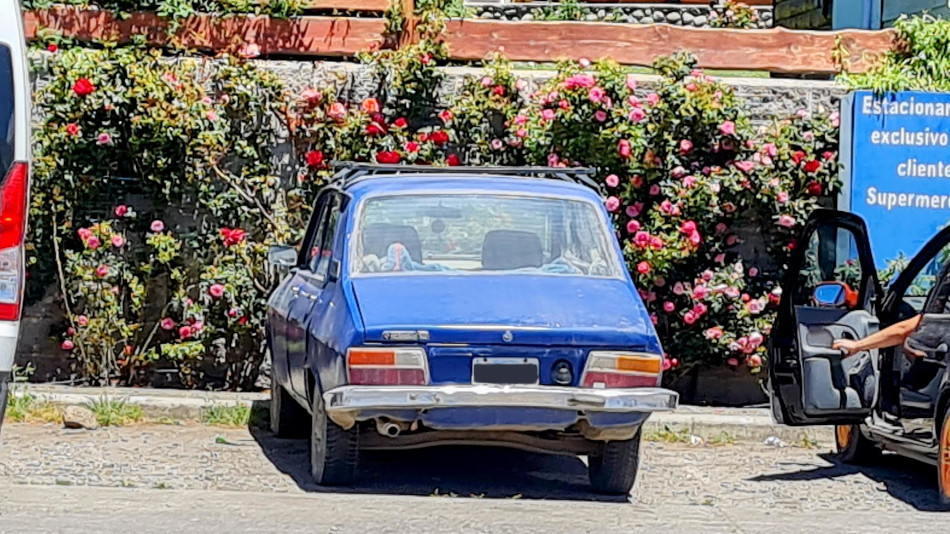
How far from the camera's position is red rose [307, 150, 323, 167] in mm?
11695

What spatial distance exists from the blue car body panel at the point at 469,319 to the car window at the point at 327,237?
200mm

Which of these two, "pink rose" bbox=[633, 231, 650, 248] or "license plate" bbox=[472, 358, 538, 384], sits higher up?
"pink rose" bbox=[633, 231, 650, 248]

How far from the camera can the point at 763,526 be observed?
7.63m

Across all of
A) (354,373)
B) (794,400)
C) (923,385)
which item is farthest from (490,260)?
(923,385)

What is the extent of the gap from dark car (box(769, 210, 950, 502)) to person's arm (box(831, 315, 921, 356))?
0.20 feet

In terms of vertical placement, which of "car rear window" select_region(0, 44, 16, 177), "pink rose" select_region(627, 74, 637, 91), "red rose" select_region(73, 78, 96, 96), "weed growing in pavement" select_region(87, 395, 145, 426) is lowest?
"weed growing in pavement" select_region(87, 395, 145, 426)

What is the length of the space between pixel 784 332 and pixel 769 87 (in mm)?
3328

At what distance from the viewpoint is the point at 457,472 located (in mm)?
9086

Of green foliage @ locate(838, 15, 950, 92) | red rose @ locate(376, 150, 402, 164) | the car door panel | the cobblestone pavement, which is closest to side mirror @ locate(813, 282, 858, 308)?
the car door panel

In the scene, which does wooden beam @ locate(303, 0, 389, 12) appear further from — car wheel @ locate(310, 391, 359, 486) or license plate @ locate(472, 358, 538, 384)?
license plate @ locate(472, 358, 538, 384)

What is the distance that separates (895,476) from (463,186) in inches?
129

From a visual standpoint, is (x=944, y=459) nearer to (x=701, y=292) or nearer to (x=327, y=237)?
(x=701, y=292)

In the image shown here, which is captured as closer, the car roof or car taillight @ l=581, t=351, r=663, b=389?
car taillight @ l=581, t=351, r=663, b=389

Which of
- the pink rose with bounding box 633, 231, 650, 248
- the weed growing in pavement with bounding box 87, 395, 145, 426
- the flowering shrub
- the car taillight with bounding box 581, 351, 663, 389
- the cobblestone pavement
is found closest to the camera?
Answer: the cobblestone pavement
